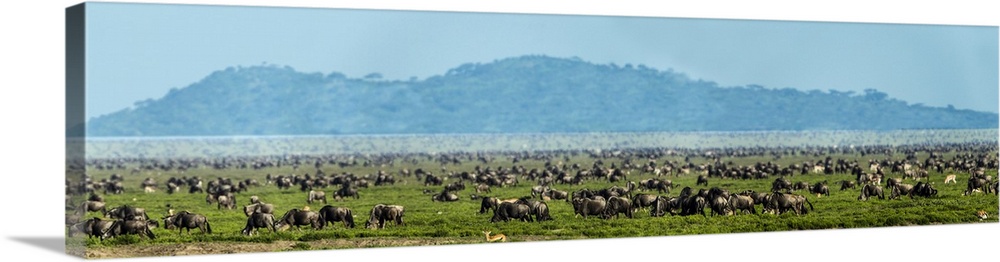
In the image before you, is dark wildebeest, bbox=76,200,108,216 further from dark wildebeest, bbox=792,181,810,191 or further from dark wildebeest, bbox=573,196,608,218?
dark wildebeest, bbox=792,181,810,191

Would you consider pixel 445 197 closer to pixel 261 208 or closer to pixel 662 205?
pixel 261 208

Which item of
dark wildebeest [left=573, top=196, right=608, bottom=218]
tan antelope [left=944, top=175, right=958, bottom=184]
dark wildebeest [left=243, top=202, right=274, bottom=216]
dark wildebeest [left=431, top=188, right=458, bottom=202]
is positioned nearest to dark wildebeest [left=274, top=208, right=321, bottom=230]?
dark wildebeest [left=243, top=202, right=274, bottom=216]

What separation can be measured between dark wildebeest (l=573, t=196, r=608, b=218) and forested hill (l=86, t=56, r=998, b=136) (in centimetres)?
108

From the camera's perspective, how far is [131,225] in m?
24.4

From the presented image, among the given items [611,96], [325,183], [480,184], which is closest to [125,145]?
[325,183]

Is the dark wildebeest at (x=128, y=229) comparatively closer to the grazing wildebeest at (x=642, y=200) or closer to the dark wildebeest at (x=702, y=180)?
the grazing wildebeest at (x=642, y=200)

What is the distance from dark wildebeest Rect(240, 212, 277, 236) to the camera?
2528 centimetres

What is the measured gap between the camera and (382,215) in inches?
1024

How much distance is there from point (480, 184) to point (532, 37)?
222 centimetres

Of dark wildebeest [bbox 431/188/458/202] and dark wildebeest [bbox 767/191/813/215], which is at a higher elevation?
dark wildebeest [bbox 431/188/458/202]

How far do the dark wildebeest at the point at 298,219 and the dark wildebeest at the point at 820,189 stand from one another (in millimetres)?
8141

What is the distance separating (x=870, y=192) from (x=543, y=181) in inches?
222

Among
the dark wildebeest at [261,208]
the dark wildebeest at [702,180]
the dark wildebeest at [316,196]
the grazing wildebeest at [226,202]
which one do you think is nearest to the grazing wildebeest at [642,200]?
the dark wildebeest at [702,180]

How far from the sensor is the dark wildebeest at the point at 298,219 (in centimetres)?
2541
